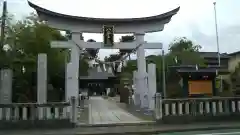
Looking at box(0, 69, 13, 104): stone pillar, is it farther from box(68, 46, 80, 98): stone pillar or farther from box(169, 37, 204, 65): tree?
box(169, 37, 204, 65): tree

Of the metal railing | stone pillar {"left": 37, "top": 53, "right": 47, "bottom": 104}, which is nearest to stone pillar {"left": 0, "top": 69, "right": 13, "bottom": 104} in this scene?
stone pillar {"left": 37, "top": 53, "right": 47, "bottom": 104}

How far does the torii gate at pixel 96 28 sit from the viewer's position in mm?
20641

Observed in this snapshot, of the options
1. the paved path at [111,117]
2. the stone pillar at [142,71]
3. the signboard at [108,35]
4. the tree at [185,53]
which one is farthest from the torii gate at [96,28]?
the tree at [185,53]

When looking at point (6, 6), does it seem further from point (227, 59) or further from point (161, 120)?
point (227, 59)

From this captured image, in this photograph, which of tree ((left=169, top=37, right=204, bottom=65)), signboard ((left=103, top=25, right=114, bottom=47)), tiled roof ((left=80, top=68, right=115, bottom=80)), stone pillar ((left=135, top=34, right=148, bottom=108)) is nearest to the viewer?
signboard ((left=103, top=25, right=114, bottom=47))

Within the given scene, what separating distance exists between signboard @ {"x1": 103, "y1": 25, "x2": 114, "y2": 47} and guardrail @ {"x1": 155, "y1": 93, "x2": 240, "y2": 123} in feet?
25.0

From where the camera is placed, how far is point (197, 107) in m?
15.4

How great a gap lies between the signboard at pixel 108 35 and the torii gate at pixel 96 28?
242 millimetres

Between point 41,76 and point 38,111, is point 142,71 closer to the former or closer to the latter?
point 41,76

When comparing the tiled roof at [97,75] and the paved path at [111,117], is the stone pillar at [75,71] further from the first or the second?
the tiled roof at [97,75]

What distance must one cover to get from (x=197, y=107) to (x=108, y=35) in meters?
8.53

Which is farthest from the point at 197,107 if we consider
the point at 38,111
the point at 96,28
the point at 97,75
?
the point at 97,75

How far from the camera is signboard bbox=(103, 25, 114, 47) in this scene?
21375 mm

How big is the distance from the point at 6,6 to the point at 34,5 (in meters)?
7.30
